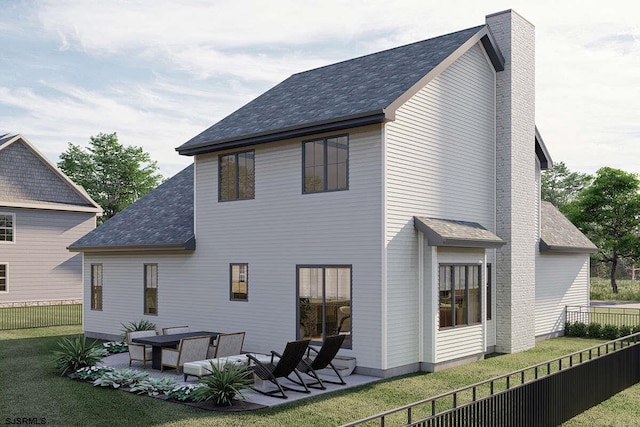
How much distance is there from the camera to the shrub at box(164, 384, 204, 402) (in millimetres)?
12664

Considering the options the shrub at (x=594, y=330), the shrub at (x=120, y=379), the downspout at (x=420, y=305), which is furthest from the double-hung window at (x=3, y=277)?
the shrub at (x=594, y=330)

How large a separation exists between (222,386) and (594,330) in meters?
15.7

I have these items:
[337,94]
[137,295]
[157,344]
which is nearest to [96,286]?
[137,295]

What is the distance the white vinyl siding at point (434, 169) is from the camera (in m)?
15.3

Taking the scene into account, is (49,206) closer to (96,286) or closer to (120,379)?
(96,286)

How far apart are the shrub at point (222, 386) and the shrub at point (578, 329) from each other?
49.1 feet

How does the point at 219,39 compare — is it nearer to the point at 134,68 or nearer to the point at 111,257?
the point at 134,68

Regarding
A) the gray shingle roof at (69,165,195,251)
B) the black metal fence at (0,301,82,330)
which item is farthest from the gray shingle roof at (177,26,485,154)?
the black metal fence at (0,301,82,330)

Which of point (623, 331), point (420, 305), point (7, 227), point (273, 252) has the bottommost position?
point (623, 331)

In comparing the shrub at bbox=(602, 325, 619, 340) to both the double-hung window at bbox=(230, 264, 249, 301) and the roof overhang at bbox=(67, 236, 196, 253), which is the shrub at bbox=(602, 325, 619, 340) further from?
the roof overhang at bbox=(67, 236, 196, 253)

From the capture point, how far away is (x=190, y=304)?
1980 centimetres

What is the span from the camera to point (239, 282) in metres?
18.4

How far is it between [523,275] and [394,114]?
25.0 ft

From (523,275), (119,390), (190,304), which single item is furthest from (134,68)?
(523,275)
